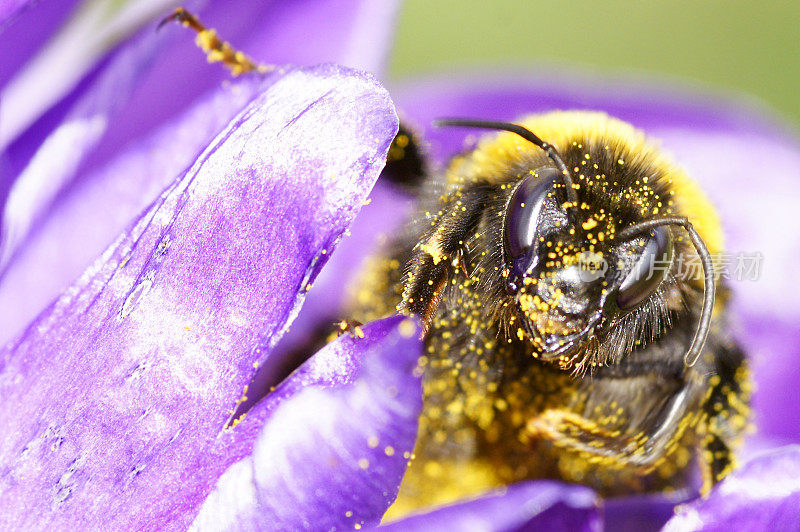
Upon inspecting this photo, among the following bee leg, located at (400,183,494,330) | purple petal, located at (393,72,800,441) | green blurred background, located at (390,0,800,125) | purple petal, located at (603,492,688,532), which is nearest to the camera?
bee leg, located at (400,183,494,330)

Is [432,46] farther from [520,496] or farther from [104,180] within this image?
[520,496]

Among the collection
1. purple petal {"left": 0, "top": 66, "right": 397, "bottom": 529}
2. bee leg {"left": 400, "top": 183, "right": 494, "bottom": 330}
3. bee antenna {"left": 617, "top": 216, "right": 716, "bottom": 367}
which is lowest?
bee antenna {"left": 617, "top": 216, "right": 716, "bottom": 367}

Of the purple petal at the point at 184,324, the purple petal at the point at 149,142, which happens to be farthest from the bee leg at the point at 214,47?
the purple petal at the point at 184,324

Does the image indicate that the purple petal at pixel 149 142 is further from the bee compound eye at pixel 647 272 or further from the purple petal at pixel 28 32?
the bee compound eye at pixel 647 272

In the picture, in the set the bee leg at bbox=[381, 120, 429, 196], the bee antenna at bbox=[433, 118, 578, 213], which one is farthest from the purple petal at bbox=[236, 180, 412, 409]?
the bee antenna at bbox=[433, 118, 578, 213]

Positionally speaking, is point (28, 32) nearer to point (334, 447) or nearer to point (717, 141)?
point (334, 447)

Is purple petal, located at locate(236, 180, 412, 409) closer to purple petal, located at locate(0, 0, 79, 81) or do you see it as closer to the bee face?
the bee face
